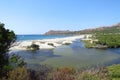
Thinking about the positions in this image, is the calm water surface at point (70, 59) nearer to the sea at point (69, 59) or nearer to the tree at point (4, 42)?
the sea at point (69, 59)

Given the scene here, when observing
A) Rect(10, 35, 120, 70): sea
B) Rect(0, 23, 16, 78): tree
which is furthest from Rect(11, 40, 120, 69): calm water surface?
Rect(0, 23, 16, 78): tree

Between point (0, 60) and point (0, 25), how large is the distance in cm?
386

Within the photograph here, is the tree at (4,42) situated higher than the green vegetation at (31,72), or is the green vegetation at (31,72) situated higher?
the tree at (4,42)

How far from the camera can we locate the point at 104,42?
94.4 meters

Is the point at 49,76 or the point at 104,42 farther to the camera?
the point at 104,42

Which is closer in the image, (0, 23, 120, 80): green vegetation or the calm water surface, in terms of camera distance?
(0, 23, 120, 80): green vegetation

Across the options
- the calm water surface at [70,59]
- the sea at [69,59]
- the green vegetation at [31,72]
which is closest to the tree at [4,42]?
the green vegetation at [31,72]

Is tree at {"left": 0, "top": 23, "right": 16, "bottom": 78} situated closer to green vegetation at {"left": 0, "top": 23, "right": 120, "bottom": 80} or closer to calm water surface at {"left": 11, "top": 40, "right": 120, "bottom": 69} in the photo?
green vegetation at {"left": 0, "top": 23, "right": 120, "bottom": 80}

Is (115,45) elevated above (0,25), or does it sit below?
below

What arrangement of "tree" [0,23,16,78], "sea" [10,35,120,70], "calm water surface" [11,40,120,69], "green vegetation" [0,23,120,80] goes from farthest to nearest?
"calm water surface" [11,40,120,69], "sea" [10,35,120,70], "tree" [0,23,16,78], "green vegetation" [0,23,120,80]

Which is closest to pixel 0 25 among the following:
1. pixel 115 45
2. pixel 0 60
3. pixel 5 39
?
pixel 5 39

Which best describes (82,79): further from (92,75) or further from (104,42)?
(104,42)

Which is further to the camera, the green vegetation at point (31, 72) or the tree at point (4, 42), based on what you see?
the tree at point (4, 42)

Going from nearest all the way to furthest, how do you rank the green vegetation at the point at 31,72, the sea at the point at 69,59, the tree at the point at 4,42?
the green vegetation at the point at 31,72, the tree at the point at 4,42, the sea at the point at 69,59
